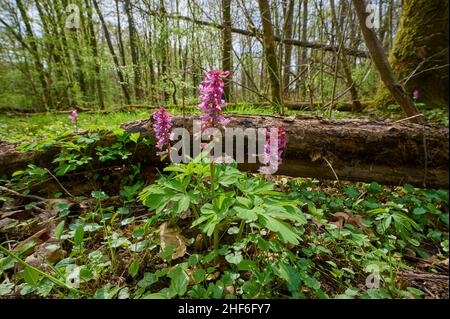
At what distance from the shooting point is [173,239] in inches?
55.9

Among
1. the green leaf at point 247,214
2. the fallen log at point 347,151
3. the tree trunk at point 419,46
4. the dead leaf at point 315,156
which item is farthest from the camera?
the dead leaf at point 315,156

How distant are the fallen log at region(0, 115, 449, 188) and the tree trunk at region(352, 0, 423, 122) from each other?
505 mm

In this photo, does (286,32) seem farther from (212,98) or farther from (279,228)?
(279,228)

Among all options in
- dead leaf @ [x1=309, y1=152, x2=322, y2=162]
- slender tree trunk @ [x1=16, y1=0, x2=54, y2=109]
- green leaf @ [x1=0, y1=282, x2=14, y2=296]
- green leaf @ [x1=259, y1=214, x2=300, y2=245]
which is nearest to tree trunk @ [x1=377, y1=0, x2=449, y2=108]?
dead leaf @ [x1=309, y1=152, x2=322, y2=162]

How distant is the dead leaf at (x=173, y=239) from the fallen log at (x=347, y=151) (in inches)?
39.0

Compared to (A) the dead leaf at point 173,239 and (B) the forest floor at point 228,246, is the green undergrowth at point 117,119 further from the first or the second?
(A) the dead leaf at point 173,239

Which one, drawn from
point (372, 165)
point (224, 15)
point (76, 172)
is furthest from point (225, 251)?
point (224, 15)

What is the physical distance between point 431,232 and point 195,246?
1.52 m

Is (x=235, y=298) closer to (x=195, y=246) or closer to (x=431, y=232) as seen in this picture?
(x=195, y=246)

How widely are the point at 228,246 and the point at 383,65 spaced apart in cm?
247

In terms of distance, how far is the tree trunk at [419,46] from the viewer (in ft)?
5.53

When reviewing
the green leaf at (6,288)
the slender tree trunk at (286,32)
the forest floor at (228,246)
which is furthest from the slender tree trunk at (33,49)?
the green leaf at (6,288)

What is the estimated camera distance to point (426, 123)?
2000mm

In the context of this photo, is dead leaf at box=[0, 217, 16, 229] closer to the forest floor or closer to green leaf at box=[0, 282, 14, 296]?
the forest floor
